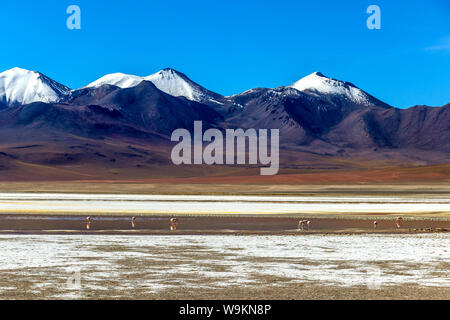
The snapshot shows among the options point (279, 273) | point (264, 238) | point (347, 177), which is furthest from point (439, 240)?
point (347, 177)

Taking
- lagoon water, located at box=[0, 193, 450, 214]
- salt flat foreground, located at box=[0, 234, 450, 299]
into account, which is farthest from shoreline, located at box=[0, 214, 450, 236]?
lagoon water, located at box=[0, 193, 450, 214]

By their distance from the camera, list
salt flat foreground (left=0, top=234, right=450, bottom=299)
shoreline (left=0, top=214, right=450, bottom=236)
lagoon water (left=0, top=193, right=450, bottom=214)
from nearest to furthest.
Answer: salt flat foreground (left=0, top=234, right=450, bottom=299) < shoreline (left=0, top=214, right=450, bottom=236) < lagoon water (left=0, top=193, right=450, bottom=214)

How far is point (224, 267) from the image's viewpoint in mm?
17359

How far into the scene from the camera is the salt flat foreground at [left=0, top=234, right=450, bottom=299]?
13859mm

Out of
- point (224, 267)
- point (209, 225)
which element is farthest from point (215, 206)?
point (224, 267)

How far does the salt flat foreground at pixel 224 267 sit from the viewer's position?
13859 millimetres

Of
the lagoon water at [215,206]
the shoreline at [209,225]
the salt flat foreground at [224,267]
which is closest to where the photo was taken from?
the salt flat foreground at [224,267]

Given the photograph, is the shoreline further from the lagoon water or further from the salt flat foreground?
the lagoon water

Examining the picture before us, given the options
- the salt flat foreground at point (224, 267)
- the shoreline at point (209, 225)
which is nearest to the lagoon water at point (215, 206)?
the shoreline at point (209, 225)

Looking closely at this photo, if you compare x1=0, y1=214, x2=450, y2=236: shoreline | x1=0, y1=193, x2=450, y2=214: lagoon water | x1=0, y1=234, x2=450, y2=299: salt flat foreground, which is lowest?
x1=0, y1=234, x2=450, y2=299: salt flat foreground

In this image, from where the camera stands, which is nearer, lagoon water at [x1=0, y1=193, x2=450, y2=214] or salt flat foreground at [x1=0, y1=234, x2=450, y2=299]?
salt flat foreground at [x1=0, y1=234, x2=450, y2=299]

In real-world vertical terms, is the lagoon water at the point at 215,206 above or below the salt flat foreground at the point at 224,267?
above

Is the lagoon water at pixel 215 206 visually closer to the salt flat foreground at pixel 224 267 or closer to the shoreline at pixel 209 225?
the shoreline at pixel 209 225
